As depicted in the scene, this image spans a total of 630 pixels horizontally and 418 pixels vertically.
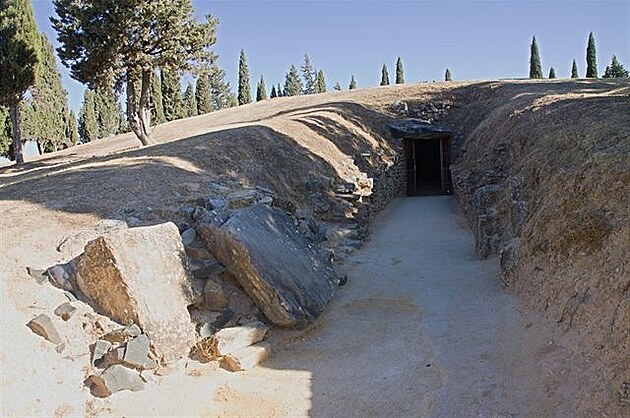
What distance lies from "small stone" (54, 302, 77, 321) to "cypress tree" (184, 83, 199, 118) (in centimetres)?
4218

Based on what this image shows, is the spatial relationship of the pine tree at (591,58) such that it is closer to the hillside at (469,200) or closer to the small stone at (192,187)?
the hillside at (469,200)

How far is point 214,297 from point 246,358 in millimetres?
1003

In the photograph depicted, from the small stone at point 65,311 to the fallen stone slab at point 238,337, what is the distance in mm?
1673

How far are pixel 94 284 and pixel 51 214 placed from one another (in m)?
2.45

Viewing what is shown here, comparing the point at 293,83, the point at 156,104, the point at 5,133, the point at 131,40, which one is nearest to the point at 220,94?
the point at 293,83

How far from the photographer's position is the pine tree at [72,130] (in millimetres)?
41188

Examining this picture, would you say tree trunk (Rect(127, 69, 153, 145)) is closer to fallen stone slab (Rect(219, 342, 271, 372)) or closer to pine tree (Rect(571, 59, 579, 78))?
fallen stone slab (Rect(219, 342, 271, 372))

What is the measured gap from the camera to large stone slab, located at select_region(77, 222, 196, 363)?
5.78m

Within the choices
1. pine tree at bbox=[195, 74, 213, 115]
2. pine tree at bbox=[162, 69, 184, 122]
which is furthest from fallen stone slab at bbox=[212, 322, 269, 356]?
pine tree at bbox=[195, 74, 213, 115]

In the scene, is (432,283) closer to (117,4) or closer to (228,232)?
(228,232)

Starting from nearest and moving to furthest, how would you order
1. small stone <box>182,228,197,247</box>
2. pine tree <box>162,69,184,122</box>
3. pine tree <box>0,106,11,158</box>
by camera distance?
small stone <box>182,228,197,247</box> → pine tree <box>0,106,11,158</box> → pine tree <box>162,69,184,122</box>

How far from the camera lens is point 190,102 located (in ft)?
156

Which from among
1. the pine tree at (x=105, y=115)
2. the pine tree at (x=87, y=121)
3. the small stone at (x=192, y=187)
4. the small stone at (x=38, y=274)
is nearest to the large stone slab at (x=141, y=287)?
the small stone at (x=38, y=274)

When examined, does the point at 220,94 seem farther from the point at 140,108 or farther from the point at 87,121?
the point at 140,108
